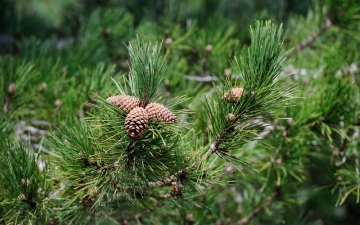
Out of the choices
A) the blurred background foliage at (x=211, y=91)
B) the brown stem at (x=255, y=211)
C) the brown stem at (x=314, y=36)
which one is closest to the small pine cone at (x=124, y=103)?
the blurred background foliage at (x=211, y=91)

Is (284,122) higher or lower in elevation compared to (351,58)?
lower

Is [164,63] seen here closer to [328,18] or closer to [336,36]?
[328,18]

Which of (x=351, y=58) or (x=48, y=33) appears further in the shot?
(x=48, y=33)

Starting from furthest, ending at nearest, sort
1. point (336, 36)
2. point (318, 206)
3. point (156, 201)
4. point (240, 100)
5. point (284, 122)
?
point (318, 206) < point (336, 36) < point (284, 122) < point (156, 201) < point (240, 100)

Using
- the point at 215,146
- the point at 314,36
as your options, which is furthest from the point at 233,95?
the point at 314,36

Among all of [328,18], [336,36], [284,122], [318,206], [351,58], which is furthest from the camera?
[318,206]

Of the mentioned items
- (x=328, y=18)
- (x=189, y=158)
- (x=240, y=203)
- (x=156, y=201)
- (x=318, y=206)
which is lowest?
(x=318, y=206)

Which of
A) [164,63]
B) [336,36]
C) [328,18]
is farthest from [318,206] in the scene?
[164,63]

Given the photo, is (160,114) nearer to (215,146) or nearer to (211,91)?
(215,146)
